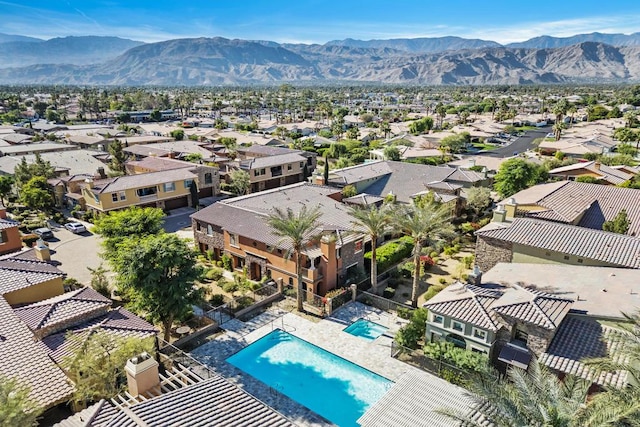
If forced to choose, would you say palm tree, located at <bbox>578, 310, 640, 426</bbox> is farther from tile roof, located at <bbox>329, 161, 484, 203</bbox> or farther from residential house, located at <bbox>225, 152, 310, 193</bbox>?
residential house, located at <bbox>225, 152, 310, 193</bbox>

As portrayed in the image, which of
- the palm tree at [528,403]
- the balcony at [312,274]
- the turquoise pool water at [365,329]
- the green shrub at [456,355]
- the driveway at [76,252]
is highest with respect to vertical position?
the palm tree at [528,403]

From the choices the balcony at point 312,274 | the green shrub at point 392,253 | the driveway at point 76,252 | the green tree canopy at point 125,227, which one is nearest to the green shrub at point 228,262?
the green tree canopy at point 125,227

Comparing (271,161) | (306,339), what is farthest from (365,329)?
(271,161)

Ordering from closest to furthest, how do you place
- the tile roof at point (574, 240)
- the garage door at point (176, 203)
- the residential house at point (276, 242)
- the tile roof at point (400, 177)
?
1. the tile roof at point (574, 240)
2. the residential house at point (276, 242)
3. the tile roof at point (400, 177)
4. the garage door at point (176, 203)

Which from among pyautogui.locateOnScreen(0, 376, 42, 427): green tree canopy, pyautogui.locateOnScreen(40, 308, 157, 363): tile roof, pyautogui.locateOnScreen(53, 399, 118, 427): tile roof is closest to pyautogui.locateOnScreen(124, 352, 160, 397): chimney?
pyautogui.locateOnScreen(53, 399, 118, 427): tile roof

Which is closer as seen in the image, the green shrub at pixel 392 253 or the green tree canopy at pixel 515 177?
the green shrub at pixel 392 253

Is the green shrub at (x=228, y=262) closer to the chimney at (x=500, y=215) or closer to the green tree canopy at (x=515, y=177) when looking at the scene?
the chimney at (x=500, y=215)
